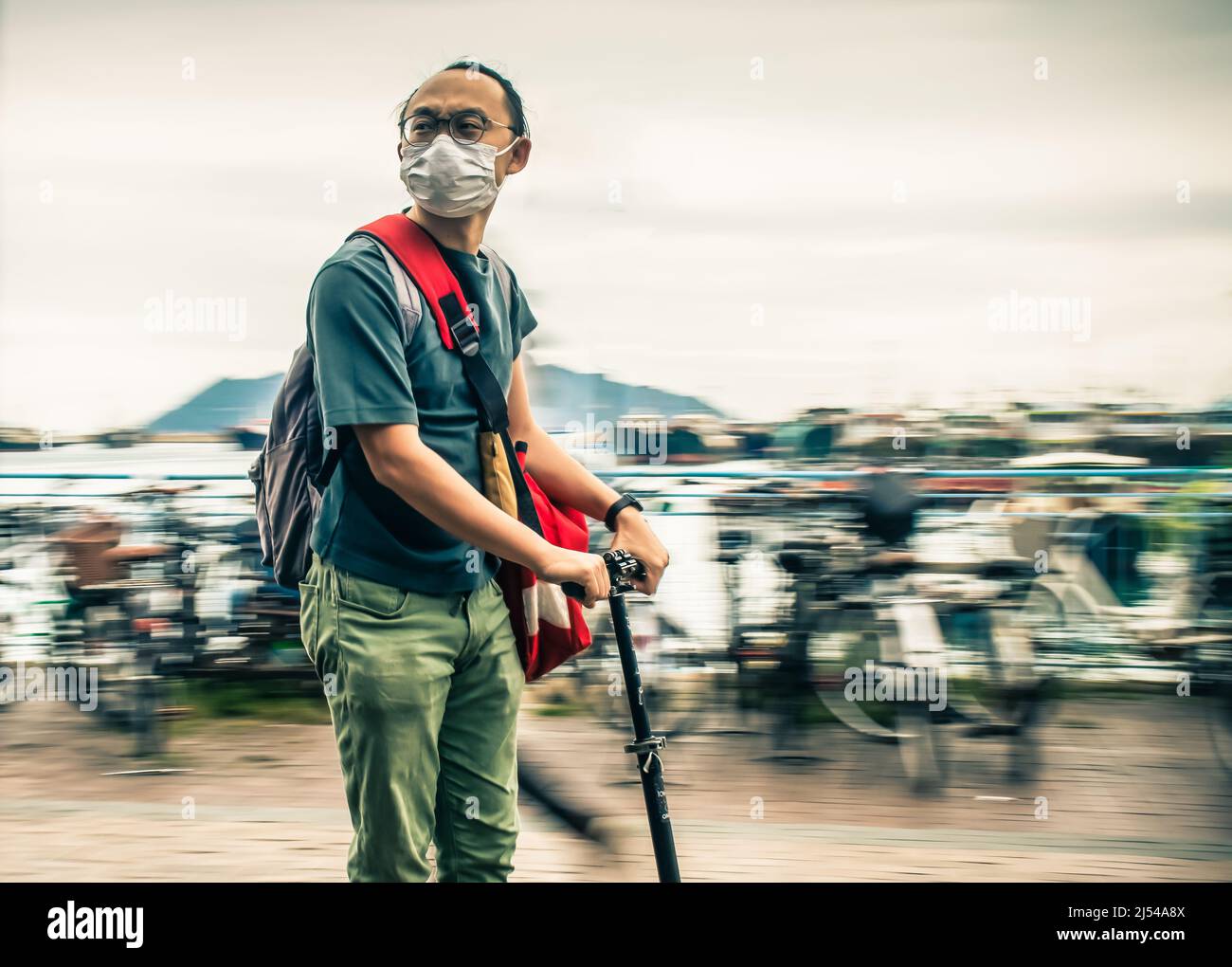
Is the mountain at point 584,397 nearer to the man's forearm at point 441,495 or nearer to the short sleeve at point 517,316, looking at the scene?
the short sleeve at point 517,316

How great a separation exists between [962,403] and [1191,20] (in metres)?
1.75

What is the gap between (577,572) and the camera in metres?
2.31

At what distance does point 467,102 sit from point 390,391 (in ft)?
2.10

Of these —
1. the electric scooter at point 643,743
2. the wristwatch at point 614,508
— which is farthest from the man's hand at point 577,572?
the wristwatch at point 614,508

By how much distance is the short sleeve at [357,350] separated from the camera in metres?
2.23

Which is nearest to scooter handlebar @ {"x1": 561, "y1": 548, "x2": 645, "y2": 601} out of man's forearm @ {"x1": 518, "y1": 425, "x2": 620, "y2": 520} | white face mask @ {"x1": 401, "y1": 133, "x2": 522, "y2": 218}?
man's forearm @ {"x1": 518, "y1": 425, "x2": 620, "y2": 520}

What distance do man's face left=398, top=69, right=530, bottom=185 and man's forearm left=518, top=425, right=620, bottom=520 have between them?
0.55 metres

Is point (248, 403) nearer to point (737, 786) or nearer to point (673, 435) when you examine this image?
point (673, 435)

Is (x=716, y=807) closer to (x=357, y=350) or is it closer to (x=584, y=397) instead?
(x=584, y=397)

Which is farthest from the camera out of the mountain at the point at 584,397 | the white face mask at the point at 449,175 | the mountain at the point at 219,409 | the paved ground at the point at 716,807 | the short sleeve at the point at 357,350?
the mountain at the point at 219,409

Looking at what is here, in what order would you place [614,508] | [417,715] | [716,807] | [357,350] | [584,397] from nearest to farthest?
[357,350]
[417,715]
[614,508]
[716,807]
[584,397]

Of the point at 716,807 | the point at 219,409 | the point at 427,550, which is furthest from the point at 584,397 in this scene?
the point at 427,550

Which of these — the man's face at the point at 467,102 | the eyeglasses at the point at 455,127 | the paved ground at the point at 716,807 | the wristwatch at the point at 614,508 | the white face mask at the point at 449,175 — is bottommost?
the paved ground at the point at 716,807

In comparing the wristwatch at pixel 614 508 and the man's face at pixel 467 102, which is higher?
the man's face at pixel 467 102
